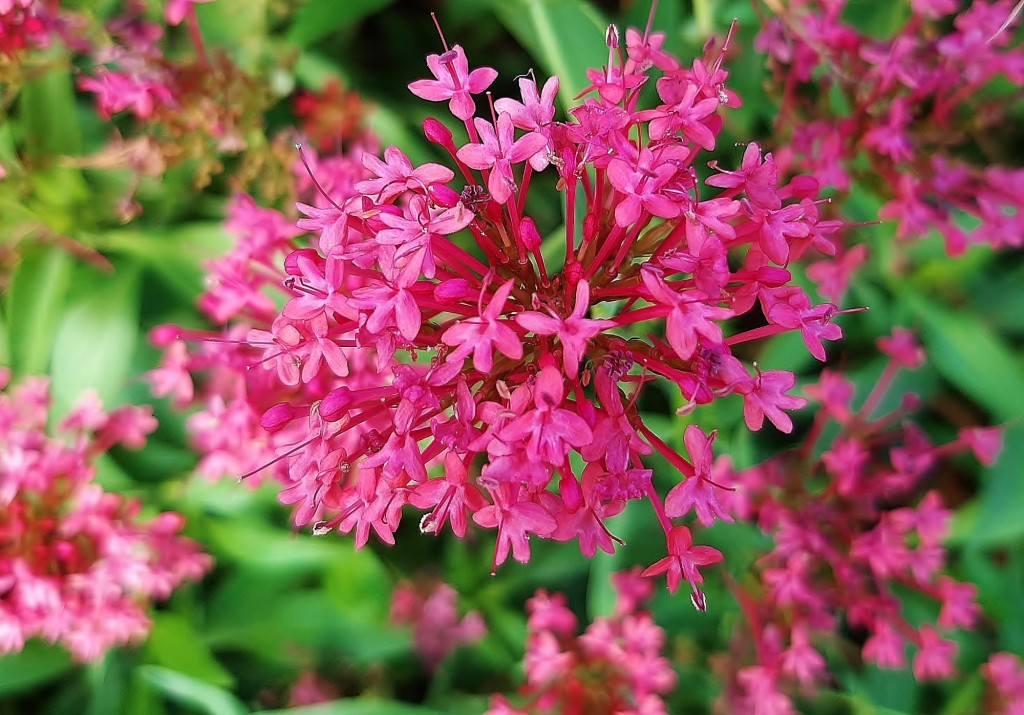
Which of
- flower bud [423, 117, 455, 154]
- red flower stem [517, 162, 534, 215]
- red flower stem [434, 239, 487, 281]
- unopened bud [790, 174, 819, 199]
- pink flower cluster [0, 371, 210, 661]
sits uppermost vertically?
flower bud [423, 117, 455, 154]

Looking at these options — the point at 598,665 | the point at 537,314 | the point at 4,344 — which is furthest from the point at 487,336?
the point at 4,344

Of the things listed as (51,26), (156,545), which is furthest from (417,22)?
(156,545)

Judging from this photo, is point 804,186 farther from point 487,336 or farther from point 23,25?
point 23,25

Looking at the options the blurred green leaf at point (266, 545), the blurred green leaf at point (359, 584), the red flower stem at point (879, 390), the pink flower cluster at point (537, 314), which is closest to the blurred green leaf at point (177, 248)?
the blurred green leaf at point (266, 545)

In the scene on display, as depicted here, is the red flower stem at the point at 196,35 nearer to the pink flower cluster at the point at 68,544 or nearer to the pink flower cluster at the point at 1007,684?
the pink flower cluster at the point at 68,544

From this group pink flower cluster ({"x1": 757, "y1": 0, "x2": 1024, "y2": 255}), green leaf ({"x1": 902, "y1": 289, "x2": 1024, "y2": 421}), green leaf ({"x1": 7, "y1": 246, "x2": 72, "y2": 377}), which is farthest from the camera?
green leaf ({"x1": 902, "y1": 289, "x2": 1024, "y2": 421})

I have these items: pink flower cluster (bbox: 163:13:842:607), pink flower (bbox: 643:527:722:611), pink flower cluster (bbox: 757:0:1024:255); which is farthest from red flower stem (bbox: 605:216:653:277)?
pink flower cluster (bbox: 757:0:1024:255)

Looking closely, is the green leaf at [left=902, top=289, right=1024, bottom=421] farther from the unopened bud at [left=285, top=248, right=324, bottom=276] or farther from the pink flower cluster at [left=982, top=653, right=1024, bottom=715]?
the unopened bud at [left=285, top=248, right=324, bottom=276]

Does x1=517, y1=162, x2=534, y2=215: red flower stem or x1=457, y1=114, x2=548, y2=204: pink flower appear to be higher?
x1=457, y1=114, x2=548, y2=204: pink flower

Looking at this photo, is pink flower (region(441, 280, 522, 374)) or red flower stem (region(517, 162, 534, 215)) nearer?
pink flower (region(441, 280, 522, 374))
